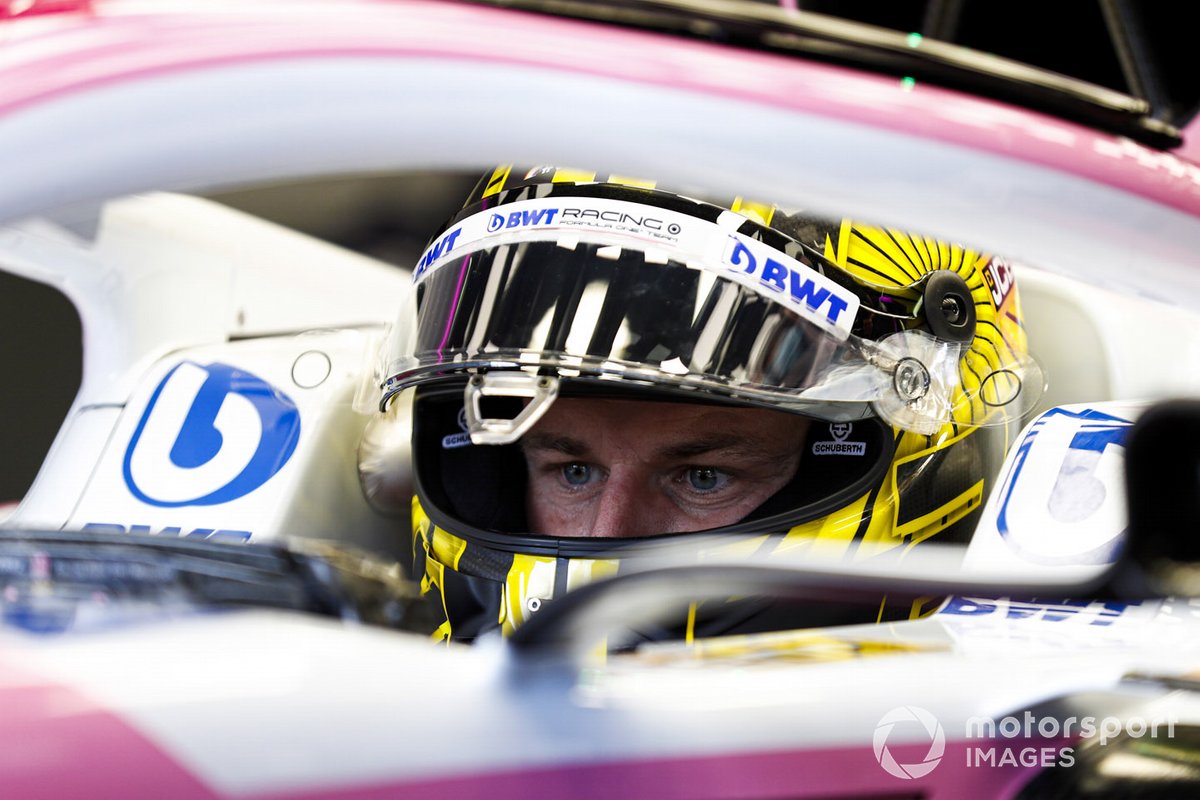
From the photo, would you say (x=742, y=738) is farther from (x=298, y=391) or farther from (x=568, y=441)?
(x=298, y=391)

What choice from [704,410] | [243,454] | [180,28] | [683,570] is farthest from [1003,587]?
[243,454]

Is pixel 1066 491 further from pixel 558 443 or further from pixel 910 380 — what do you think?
pixel 558 443

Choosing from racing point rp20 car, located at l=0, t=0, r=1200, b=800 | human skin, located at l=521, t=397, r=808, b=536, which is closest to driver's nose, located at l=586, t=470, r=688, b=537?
human skin, located at l=521, t=397, r=808, b=536

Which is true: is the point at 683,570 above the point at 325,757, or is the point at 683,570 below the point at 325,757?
above

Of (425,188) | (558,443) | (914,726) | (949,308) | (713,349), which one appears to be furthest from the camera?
(425,188)

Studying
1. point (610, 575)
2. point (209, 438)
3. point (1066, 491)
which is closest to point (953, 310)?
point (1066, 491)

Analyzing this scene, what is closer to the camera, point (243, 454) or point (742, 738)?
point (742, 738)

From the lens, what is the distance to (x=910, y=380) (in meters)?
1.08

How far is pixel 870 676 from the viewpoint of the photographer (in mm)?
564

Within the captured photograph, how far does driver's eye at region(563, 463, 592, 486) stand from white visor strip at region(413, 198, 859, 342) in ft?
1.03

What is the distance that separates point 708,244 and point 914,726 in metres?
0.56

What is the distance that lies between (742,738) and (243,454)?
0.94 metres

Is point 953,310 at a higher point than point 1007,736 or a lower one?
higher

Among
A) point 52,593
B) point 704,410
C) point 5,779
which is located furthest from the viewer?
point 704,410
